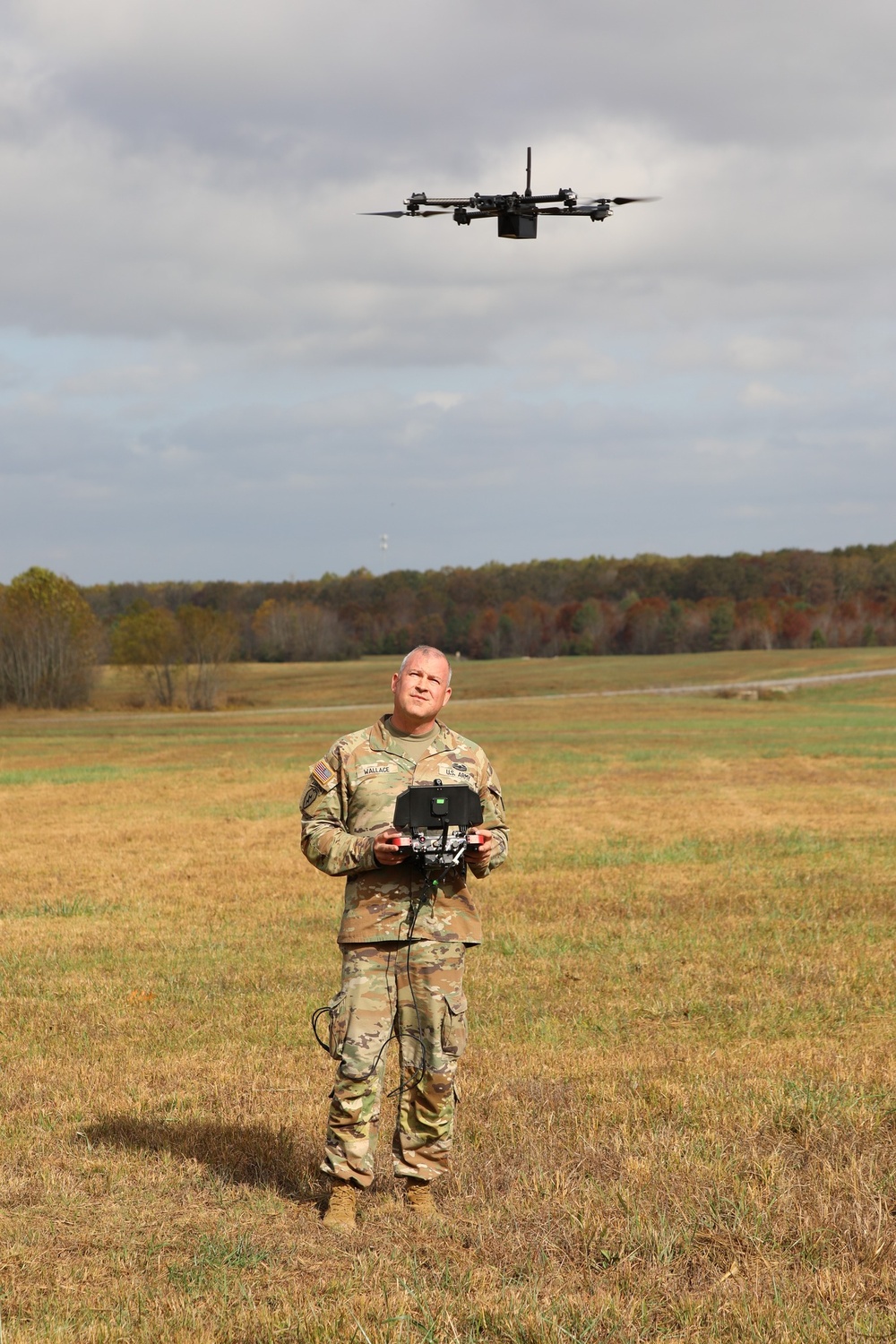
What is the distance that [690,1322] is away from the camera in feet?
16.0

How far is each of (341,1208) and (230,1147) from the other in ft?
4.49

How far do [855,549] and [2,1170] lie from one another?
196m

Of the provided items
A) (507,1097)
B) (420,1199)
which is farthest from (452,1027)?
(507,1097)

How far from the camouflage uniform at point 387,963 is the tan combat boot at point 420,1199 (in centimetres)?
6

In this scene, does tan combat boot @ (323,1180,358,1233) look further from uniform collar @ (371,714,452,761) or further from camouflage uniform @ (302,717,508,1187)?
uniform collar @ (371,714,452,761)

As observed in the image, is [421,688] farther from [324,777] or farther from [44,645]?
[44,645]

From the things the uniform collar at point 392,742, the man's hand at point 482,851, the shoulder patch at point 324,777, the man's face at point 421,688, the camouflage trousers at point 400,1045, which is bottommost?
the camouflage trousers at point 400,1045

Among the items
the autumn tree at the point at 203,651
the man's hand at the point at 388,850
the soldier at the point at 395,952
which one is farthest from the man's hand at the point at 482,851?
the autumn tree at the point at 203,651

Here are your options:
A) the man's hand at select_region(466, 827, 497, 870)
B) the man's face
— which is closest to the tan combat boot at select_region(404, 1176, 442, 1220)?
the man's hand at select_region(466, 827, 497, 870)

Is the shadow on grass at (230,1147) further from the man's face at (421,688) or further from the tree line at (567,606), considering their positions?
the tree line at (567,606)

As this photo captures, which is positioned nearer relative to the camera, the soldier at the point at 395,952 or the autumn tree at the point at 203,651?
the soldier at the point at 395,952

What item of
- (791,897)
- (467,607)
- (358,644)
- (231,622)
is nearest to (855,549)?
(467,607)

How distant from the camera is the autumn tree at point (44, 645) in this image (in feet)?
289

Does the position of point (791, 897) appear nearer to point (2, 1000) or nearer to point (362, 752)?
point (2, 1000)
